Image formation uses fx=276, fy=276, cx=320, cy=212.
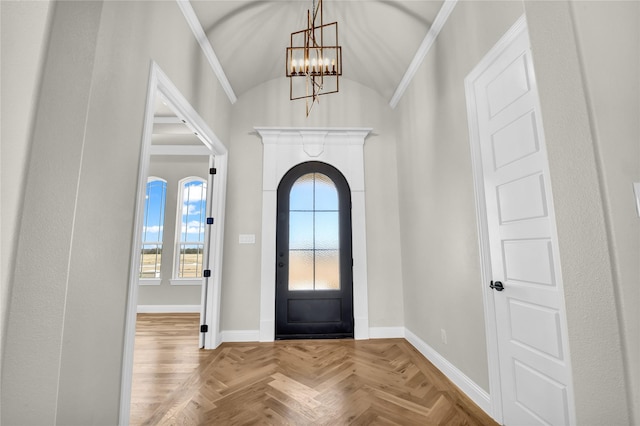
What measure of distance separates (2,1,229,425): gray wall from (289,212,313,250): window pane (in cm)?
210

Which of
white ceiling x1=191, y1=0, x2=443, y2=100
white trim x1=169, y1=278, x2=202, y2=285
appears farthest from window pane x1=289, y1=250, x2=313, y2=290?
white trim x1=169, y1=278, x2=202, y2=285

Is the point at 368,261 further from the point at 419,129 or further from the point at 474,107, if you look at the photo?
the point at 474,107

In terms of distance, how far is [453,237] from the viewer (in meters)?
2.30

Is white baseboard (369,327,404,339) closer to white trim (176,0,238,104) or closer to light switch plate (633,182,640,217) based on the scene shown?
light switch plate (633,182,640,217)

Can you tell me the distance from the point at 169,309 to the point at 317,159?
3.96 meters

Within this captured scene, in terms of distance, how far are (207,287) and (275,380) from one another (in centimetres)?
139

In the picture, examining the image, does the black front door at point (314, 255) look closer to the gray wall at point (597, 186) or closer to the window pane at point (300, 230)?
the window pane at point (300, 230)

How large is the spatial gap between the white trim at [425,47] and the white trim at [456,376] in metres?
2.93

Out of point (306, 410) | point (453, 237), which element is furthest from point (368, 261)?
point (306, 410)

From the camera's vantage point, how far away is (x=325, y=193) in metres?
3.68

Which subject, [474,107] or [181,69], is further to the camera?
[181,69]

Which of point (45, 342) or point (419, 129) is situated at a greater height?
point (419, 129)

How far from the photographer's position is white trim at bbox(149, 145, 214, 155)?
5402 mm

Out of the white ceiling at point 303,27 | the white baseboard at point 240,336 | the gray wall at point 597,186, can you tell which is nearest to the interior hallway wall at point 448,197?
the white ceiling at point 303,27
